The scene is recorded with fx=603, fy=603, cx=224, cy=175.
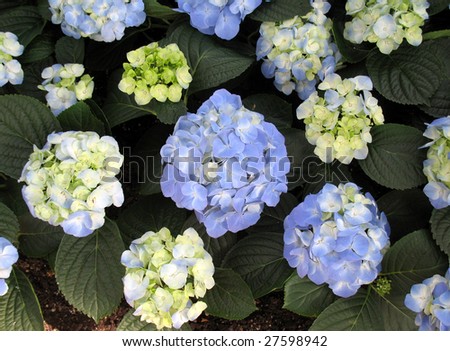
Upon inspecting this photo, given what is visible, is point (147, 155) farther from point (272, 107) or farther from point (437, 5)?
point (437, 5)

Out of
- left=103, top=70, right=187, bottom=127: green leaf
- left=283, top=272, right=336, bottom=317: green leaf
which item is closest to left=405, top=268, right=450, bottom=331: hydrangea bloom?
left=283, top=272, right=336, bottom=317: green leaf

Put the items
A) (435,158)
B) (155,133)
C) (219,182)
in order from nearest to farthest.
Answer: (219,182) → (435,158) → (155,133)

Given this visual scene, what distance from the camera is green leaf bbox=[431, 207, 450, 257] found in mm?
1324

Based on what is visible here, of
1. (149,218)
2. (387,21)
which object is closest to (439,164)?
(387,21)

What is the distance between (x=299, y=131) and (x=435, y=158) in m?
0.33

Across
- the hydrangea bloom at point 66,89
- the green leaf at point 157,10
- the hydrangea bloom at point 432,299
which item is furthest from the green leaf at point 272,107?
the hydrangea bloom at point 432,299

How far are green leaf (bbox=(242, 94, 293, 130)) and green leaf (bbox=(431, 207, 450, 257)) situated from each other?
42 centimetres

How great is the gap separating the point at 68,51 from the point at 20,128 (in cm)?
28

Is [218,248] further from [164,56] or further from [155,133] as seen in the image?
[164,56]

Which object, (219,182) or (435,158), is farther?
(435,158)

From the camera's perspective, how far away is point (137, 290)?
1.22m

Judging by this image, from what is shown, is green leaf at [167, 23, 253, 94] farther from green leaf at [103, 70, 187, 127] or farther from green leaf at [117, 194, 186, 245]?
Answer: green leaf at [117, 194, 186, 245]

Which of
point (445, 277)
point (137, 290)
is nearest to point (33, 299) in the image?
point (137, 290)

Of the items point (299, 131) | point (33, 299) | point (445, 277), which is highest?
point (299, 131)
